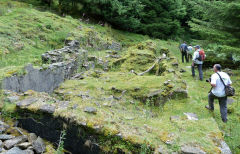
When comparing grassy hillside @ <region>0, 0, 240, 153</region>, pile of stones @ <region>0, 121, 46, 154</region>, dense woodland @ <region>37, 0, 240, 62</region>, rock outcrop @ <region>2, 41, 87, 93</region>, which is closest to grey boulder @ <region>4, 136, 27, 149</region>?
pile of stones @ <region>0, 121, 46, 154</region>

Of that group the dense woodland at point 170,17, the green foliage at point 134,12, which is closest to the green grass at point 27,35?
the green foliage at point 134,12

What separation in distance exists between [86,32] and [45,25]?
8.86ft

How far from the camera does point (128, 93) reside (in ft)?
22.5

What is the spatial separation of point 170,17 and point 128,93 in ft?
72.2

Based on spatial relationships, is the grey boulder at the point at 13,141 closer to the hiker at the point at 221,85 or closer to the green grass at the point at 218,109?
the green grass at the point at 218,109

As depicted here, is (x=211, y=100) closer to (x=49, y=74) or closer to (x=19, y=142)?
(x=49, y=74)

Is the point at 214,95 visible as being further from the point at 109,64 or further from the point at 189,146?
the point at 109,64

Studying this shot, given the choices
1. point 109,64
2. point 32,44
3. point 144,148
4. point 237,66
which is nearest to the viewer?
point 144,148

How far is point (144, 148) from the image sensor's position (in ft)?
9.80

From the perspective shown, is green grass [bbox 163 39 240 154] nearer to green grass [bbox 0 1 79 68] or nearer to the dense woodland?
the dense woodland

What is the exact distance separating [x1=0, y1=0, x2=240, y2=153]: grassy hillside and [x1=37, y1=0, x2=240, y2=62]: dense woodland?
82.4 inches

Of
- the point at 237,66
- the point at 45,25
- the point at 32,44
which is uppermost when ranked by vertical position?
the point at 45,25

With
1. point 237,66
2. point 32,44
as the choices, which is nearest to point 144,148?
point 32,44

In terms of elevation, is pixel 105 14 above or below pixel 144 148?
above
